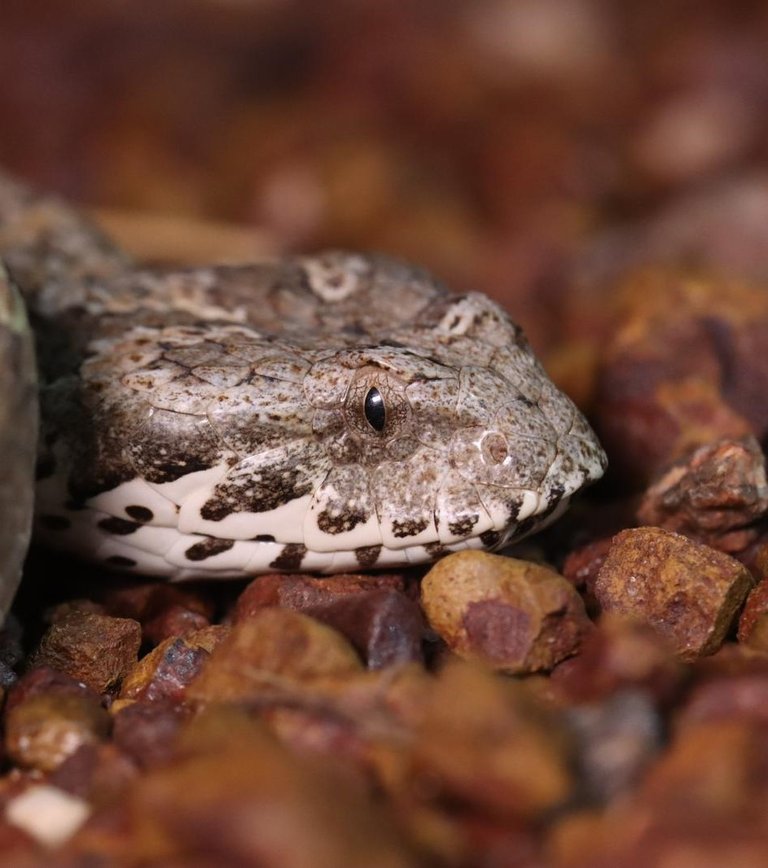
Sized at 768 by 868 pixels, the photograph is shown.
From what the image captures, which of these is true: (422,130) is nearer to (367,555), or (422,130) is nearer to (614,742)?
(367,555)

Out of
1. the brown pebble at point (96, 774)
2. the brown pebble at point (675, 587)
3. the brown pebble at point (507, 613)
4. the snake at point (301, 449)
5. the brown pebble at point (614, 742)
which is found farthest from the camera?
the snake at point (301, 449)

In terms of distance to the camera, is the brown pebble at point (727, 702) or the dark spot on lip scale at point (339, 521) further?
the dark spot on lip scale at point (339, 521)

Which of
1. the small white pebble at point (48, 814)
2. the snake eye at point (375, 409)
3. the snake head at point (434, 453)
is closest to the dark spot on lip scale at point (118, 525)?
the snake head at point (434, 453)

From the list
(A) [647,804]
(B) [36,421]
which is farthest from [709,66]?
(A) [647,804]

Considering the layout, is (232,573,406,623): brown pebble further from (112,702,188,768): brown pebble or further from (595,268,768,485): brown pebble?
(595,268,768,485): brown pebble

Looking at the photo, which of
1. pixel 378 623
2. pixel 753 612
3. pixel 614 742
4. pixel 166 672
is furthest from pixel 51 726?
pixel 753 612

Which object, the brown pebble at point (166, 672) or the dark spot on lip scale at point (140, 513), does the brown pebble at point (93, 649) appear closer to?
the brown pebble at point (166, 672)
